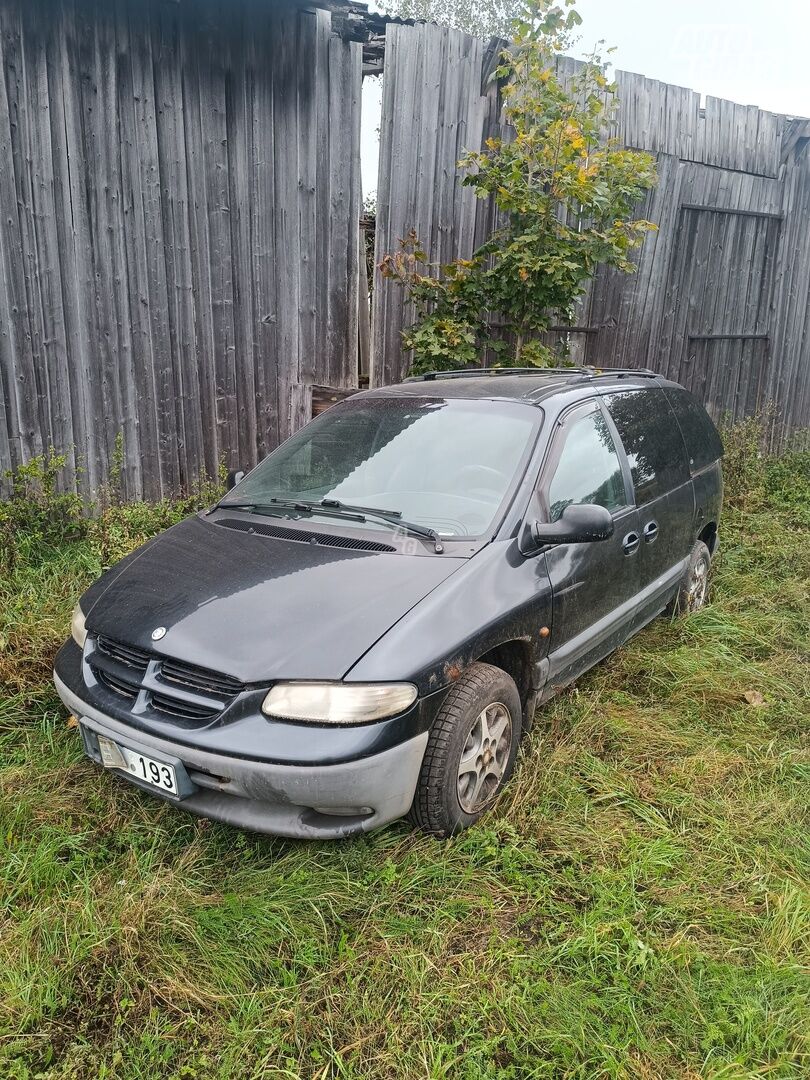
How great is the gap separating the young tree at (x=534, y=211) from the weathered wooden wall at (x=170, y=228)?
86cm

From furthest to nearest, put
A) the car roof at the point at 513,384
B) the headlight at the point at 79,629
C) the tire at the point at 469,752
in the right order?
1. the car roof at the point at 513,384
2. the headlight at the point at 79,629
3. the tire at the point at 469,752

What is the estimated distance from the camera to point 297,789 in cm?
235

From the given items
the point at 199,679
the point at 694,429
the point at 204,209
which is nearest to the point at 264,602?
the point at 199,679

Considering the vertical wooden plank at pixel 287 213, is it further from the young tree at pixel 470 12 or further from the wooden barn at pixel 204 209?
the young tree at pixel 470 12

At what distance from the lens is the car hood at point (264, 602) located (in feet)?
8.11

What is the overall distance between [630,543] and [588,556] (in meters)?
0.47

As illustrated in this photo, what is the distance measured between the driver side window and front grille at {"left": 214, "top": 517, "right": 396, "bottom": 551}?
796mm

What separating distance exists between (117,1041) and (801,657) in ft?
13.1

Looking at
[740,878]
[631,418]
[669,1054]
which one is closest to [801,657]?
[631,418]

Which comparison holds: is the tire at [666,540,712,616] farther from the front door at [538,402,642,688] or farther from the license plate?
the license plate

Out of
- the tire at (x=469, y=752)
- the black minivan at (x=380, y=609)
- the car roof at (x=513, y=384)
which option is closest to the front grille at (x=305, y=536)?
the black minivan at (x=380, y=609)

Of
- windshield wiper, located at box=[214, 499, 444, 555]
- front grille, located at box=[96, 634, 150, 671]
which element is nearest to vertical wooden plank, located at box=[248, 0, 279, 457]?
windshield wiper, located at box=[214, 499, 444, 555]

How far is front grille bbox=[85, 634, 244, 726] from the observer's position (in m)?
2.47

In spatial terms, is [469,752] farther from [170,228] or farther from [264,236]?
[264,236]
